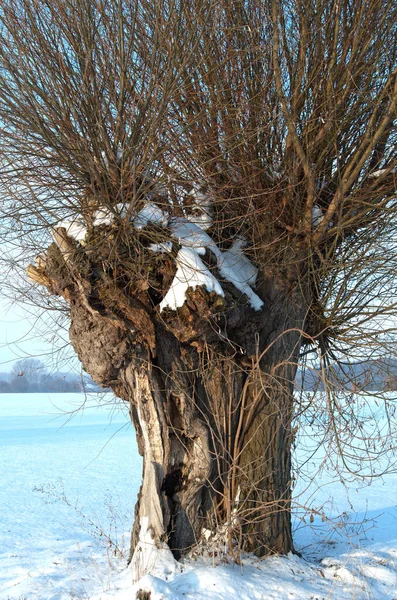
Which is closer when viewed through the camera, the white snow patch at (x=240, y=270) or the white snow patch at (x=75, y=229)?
the white snow patch at (x=75, y=229)

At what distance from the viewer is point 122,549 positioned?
5902 mm

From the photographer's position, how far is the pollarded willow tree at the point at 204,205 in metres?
4.17

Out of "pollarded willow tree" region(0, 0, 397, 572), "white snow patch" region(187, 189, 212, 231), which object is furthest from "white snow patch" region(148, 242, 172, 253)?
"white snow patch" region(187, 189, 212, 231)

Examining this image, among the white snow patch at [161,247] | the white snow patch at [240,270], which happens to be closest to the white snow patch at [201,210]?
the white snow patch at [240,270]

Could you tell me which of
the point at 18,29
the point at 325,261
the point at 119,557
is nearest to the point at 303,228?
the point at 325,261

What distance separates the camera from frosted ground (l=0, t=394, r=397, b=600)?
4379mm

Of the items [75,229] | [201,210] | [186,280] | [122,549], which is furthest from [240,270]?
[122,549]

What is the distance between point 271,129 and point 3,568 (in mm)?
5215

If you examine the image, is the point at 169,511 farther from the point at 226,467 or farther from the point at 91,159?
the point at 91,159

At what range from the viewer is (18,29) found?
4137 mm

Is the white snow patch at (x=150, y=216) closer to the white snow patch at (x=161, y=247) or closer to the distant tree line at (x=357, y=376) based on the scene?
the white snow patch at (x=161, y=247)

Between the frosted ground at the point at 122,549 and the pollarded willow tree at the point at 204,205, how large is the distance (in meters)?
0.41

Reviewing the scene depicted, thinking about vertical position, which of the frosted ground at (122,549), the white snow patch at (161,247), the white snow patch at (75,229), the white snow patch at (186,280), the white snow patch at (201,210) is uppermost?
the white snow patch at (201,210)

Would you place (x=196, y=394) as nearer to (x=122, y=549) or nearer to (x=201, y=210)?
(x=201, y=210)
